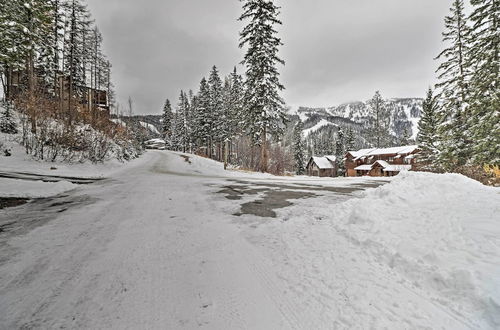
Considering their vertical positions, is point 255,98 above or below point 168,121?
below

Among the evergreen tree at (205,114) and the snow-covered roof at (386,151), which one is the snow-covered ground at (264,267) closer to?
the evergreen tree at (205,114)

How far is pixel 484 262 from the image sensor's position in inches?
97.0

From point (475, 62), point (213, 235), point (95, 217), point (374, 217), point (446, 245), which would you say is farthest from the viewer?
point (475, 62)

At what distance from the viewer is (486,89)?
1248 cm

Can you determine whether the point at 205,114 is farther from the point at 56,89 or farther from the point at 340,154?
the point at 340,154

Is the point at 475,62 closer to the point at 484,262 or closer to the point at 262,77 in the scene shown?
the point at 262,77

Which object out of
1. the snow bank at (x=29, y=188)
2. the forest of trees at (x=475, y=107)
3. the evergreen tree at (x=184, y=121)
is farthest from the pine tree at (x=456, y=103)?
the evergreen tree at (x=184, y=121)

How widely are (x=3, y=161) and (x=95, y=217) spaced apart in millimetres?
10762

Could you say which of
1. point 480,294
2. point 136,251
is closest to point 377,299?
point 480,294

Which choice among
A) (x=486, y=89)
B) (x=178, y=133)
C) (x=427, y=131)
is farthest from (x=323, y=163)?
(x=486, y=89)

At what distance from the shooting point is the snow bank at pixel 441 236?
2.24 metres

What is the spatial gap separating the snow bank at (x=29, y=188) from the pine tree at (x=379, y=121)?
61993mm

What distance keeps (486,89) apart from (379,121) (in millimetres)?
49498

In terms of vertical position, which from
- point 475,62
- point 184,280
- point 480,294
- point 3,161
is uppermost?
point 475,62
